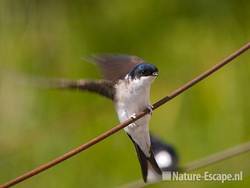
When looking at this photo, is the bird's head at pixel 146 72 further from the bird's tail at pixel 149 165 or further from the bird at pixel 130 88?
the bird's tail at pixel 149 165

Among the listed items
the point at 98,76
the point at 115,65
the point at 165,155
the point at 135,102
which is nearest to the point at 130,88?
the point at 135,102

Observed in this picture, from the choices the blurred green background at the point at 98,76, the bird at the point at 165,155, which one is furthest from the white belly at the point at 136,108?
the blurred green background at the point at 98,76

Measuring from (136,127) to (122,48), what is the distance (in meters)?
0.92

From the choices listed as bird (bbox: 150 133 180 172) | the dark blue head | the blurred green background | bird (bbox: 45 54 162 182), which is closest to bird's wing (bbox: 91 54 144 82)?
bird (bbox: 45 54 162 182)

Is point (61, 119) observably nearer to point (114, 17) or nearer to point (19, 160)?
point (19, 160)

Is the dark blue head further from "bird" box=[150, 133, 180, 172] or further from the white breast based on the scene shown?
"bird" box=[150, 133, 180, 172]

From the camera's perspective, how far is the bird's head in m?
1.55

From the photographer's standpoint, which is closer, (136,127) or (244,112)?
(136,127)

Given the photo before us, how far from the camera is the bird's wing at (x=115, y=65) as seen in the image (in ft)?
5.66

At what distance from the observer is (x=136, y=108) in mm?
1642

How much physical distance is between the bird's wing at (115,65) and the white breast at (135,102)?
0.04 m

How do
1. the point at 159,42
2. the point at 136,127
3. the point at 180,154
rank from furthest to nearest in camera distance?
the point at 159,42, the point at 180,154, the point at 136,127

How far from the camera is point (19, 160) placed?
103 inches

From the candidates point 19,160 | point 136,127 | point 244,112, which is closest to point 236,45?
point 244,112
